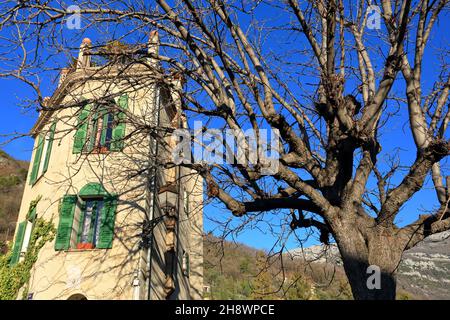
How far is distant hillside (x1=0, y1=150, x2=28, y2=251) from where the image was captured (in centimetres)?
3318

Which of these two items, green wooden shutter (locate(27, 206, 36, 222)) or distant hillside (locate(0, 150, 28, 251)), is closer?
green wooden shutter (locate(27, 206, 36, 222))

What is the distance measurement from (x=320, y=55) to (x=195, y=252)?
11.7 m

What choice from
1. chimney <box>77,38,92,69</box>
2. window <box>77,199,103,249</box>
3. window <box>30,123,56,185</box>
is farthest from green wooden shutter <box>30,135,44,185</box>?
chimney <box>77,38,92,69</box>

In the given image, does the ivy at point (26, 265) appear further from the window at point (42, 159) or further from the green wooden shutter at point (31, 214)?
the window at point (42, 159)

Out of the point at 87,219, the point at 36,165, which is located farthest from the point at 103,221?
the point at 36,165

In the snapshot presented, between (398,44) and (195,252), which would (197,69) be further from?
(195,252)

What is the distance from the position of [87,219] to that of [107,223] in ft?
2.41

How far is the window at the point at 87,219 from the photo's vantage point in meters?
9.92

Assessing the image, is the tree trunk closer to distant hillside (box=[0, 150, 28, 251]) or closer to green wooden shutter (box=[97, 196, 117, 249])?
green wooden shutter (box=[97, 196, 117, 249])

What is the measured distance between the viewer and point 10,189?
131 feet

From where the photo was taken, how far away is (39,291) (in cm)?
970

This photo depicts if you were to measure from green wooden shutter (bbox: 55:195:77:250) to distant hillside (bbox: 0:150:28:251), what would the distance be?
2347 centimetres

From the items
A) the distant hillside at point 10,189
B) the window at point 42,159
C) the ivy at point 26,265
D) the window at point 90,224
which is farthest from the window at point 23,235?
the distant hillside at point 10,189
